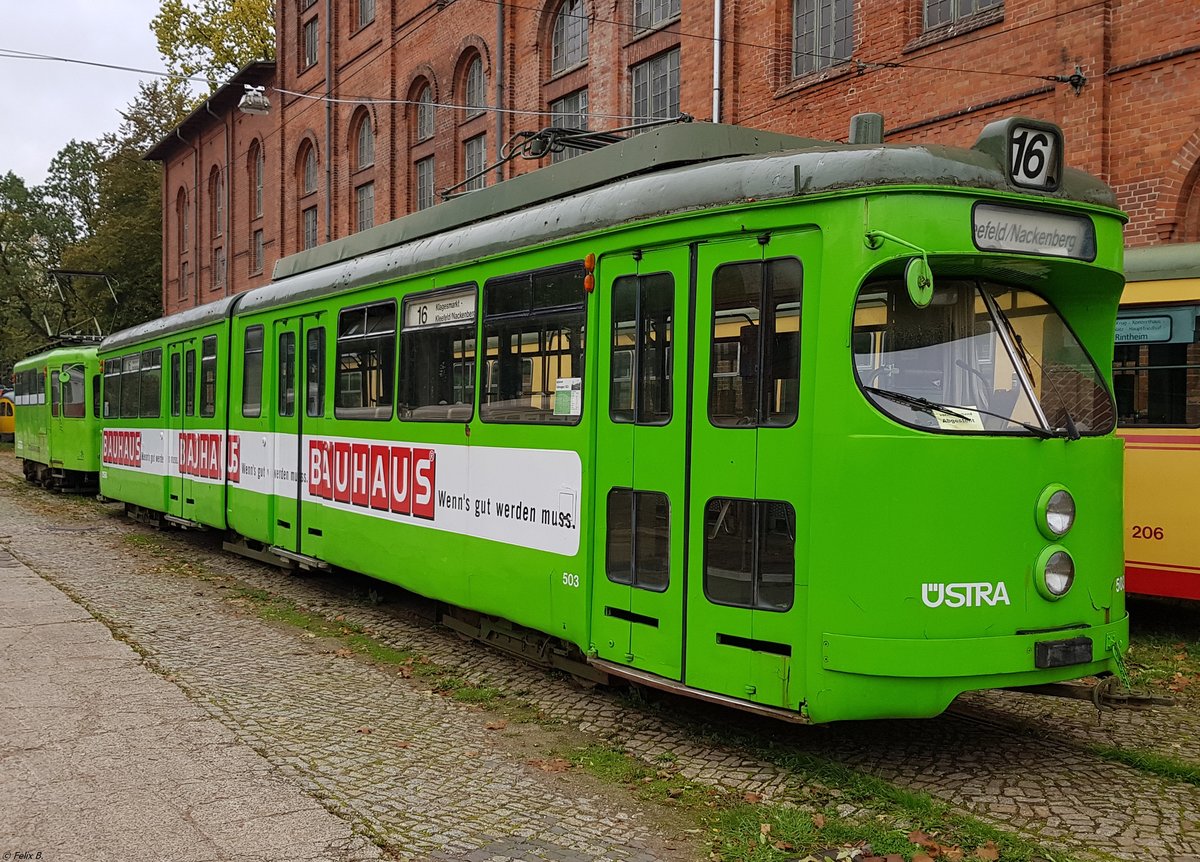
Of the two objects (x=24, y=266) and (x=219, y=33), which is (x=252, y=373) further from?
(x=24, y=266)

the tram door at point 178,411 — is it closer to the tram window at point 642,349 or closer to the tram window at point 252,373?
the tram window at point 252,373

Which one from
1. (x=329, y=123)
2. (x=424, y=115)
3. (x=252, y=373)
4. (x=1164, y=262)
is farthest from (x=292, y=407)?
(x=329, y=123)

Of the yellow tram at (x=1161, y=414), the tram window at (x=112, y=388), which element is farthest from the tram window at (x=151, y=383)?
the yellow tram at (x=1161, y=414)

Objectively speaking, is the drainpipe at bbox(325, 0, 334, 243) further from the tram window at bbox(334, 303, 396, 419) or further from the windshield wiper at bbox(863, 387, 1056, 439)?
the windshield wiper at bbox(863, 387, 1056, 439)

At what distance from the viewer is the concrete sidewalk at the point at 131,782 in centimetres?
477

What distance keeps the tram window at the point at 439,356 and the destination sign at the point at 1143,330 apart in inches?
214

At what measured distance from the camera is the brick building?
13.6 meters

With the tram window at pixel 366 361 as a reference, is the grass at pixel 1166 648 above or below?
below

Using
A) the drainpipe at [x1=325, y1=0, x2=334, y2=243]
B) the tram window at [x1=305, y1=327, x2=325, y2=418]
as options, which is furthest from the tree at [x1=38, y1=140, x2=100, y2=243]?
the tram window at [x1=305, y1=327, x2=325, y2=418]

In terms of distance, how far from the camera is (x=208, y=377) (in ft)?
48.6

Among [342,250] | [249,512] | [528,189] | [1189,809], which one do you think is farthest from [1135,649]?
[249,512]

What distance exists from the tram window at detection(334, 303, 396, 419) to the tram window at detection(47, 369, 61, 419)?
59.7 ft

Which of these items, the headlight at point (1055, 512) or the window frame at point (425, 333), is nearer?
the headlight at point (1055, 512)

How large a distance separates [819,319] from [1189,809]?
2.87 metres
